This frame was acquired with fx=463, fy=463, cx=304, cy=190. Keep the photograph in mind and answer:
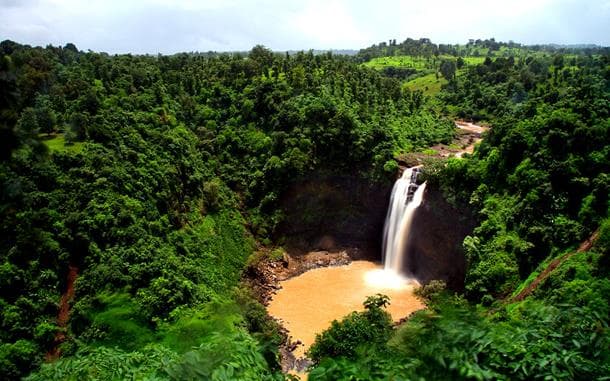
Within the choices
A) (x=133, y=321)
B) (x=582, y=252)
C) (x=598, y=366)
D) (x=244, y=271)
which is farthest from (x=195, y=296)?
(x=598, y=366)

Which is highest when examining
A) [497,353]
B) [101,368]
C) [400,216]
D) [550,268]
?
[497,353]

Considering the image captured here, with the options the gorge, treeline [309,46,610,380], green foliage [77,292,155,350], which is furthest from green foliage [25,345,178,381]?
the gorge

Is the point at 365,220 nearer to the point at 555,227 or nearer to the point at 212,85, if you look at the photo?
the point at 555,227

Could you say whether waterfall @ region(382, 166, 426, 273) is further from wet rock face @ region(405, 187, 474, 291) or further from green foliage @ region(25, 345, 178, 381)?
green foliage @ region(25, 345, 178, 381)

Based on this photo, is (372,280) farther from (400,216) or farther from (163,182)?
(163,182)

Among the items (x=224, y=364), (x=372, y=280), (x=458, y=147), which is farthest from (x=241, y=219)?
(x=224, y=364)
